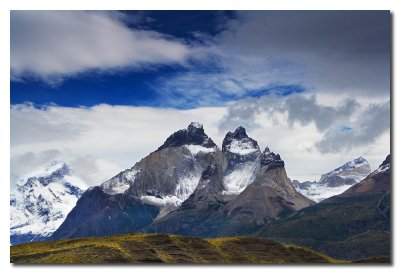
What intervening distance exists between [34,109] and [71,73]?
8.85 m

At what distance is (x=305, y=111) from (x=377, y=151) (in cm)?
1034

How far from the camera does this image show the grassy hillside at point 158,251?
169 feet

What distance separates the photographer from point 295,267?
4806 centimetres

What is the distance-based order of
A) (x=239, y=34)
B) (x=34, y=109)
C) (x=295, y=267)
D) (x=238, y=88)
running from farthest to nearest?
(x=34, y=109), (x=238, y=88), (x=239, y=34), (x=295, y=267)

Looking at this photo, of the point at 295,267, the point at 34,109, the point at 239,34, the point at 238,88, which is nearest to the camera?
the point at 295,267

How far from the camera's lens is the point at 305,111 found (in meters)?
61.0

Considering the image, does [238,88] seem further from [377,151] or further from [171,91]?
[377,151]

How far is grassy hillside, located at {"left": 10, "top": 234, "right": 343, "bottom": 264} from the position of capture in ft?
169

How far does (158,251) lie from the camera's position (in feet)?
188

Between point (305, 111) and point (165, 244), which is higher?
point (305, 111)
